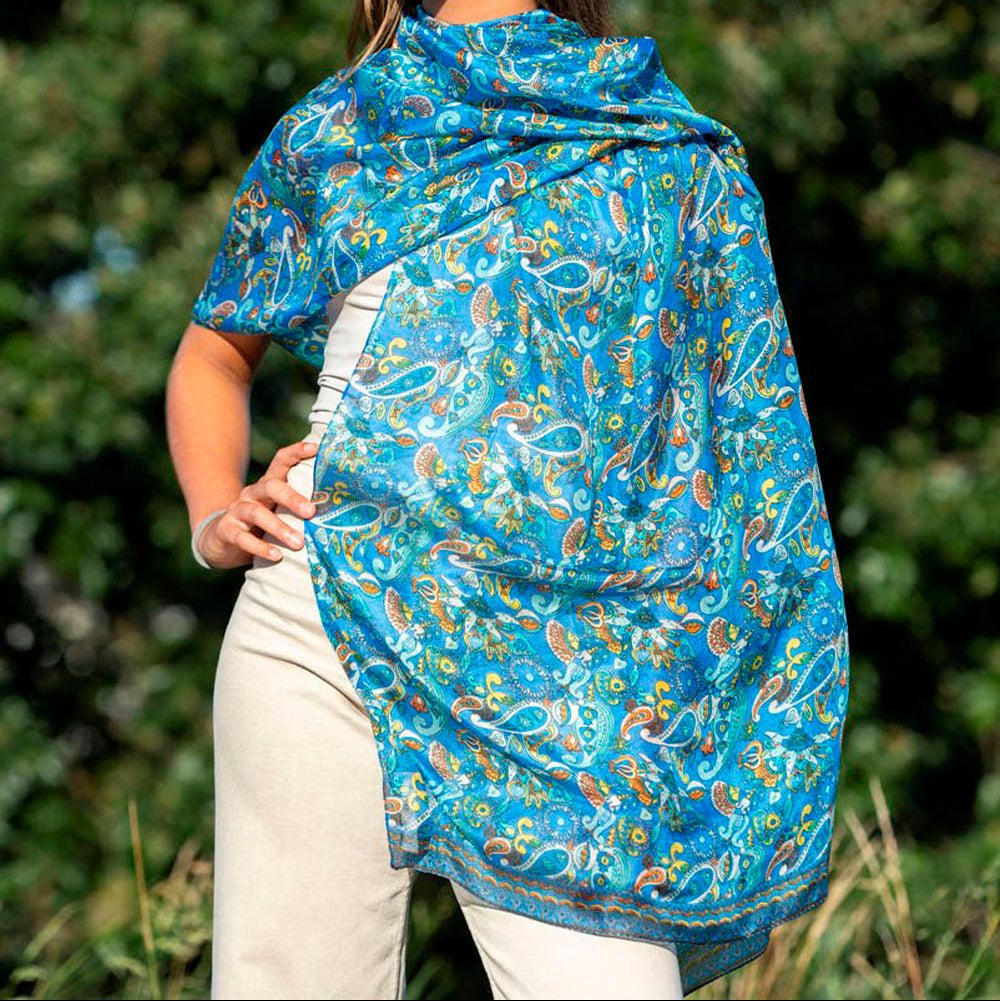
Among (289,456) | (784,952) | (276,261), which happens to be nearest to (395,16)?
(276,261)

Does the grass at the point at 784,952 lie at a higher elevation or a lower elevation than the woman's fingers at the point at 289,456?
lower

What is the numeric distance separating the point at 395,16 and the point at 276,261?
32 centimetres

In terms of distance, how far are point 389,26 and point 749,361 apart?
58 cm

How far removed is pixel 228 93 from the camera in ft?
13.8

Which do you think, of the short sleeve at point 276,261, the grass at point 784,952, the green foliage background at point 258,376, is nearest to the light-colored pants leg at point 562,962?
the short sleeve at point 276,261

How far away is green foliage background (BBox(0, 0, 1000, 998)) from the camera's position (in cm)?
405

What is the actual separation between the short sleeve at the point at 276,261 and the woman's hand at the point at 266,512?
19cm

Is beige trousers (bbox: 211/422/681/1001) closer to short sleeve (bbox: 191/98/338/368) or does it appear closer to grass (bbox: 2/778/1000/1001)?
short sleeve (bbox: 191/98/338/368)

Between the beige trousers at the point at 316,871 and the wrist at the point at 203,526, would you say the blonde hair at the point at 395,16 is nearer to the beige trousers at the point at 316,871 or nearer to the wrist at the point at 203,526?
the wrist at the point at 203,526

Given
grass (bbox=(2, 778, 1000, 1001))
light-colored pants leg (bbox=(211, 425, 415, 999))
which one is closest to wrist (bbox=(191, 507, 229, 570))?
light-colored pants leg (bbox=(211, 425, 415, 999))

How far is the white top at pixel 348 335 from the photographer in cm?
163

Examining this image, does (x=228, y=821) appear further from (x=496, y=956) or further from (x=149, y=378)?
(x=149, y=378)

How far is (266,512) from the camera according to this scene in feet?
5.33

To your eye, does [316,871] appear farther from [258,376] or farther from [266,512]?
[258,376]
